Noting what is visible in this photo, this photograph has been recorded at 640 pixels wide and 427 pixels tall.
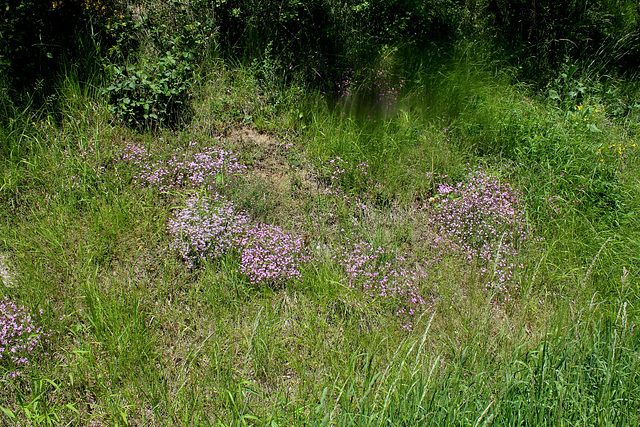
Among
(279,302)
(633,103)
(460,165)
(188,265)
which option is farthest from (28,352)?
(633,103)

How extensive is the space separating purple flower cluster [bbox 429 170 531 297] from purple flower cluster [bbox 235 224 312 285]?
1.21m

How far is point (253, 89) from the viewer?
189 inches

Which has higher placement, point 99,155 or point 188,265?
point 99,155

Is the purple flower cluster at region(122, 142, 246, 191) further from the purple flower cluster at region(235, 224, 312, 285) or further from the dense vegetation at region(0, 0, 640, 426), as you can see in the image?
the purple flower cluster at region(235, 224, 312, 285)

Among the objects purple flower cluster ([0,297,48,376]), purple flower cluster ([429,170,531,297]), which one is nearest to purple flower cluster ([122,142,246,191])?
purple flower cluster ([0,297,48,376])

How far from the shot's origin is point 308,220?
3.86 m

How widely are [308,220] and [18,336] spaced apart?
7.21 ft

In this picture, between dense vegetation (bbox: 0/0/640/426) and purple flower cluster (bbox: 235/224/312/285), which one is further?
purple flower cluster (bbox: 235/224/312/285)

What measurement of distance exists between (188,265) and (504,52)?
5.01m

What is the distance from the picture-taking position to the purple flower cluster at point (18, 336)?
2605 millimetres

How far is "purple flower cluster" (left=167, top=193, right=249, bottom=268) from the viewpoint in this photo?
3402 millimetres

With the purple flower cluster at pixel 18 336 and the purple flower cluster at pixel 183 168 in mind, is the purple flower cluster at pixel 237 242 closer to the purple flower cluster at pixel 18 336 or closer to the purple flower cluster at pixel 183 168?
the purple flower cluster at pixel 183 168

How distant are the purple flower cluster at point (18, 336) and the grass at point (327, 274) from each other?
6cm

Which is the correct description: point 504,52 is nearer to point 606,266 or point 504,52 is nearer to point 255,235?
point 606,266
